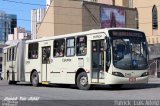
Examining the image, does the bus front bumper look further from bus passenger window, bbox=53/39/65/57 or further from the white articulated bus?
bus passenger window, bbox=53/39/65/57

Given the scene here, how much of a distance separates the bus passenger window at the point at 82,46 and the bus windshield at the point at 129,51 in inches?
75.3

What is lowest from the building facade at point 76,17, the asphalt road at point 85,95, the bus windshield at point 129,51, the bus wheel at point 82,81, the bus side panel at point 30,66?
the asphalt road at point 85,95

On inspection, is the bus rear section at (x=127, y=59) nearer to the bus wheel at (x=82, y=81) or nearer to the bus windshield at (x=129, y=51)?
the bus windshield at (x=129, y=51)

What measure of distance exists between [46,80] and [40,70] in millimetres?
1033

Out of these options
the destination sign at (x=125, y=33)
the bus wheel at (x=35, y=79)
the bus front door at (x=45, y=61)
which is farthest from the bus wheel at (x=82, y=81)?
the bus wheel at (x=35, y=79)

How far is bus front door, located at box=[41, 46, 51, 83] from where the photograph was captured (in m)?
25.2

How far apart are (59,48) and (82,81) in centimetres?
312

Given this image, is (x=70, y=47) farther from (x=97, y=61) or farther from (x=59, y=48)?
(x=97, y=61)

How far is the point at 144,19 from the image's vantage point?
77562 mm

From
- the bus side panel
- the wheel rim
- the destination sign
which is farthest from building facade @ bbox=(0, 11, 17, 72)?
the destination sign

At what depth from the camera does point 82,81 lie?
21844 mm

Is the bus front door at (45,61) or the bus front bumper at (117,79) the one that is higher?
the bus front door at (45,61)

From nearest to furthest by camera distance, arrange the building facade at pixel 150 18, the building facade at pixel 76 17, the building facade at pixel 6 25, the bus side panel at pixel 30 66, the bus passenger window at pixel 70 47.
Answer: the bus passenger window at pixel 70 47 < the bus side panel at pixel 30 66 < the building facade at pixel 76 17 < the building facade at pixel 150 18 < the building facade at pixel 6 25

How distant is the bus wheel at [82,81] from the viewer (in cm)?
2158
